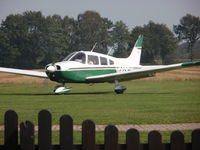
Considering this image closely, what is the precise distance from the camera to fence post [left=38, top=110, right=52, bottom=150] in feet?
17.5

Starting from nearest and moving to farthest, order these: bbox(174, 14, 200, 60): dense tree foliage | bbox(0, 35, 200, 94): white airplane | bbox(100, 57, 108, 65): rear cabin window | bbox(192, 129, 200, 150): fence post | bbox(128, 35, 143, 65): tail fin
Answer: bbox(192, 129, 200, 150): fence post < bbox(0, 35, 200, 94): white airplane < bbox(100, 57, 108, 65): rear cabin window < bbox(128, 35, 143, 65): tail fin < bbox(174, 14, 200, 60): dense tree foliage

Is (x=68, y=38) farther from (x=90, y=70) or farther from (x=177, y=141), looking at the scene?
(x=177, y=141)

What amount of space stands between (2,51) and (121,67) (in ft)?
182

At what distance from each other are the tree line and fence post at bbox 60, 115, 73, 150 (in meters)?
70.1

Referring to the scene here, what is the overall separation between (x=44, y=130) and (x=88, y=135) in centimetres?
48

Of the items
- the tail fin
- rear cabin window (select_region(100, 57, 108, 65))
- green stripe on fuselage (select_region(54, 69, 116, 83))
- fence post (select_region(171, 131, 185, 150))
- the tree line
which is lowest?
fence post (select_region(171, 131, 185, 150))

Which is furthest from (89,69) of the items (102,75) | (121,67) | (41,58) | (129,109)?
(41,58)

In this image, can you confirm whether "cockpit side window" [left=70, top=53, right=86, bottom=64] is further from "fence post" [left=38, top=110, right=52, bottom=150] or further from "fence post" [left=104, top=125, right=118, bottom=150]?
"fence post" [left=104, top=125, right=118, bottom=150]

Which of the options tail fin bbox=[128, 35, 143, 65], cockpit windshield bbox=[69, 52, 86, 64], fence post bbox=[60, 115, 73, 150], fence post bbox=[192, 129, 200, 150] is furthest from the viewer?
tail fin bbox=[128, 35, 143, 65]

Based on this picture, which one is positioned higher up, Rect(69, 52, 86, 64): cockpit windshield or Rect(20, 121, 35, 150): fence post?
Rect(69, 52, 86, 64): cockpit windshield

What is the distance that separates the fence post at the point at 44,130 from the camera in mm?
5336

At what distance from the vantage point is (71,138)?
5.30m

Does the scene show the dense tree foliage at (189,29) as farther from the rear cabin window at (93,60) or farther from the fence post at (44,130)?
the fence post at (44,130)

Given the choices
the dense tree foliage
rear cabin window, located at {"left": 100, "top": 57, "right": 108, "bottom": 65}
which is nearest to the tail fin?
rear cabin window, located at {"left": 100, "top": 57, "right": 108, "bottom": 65}
